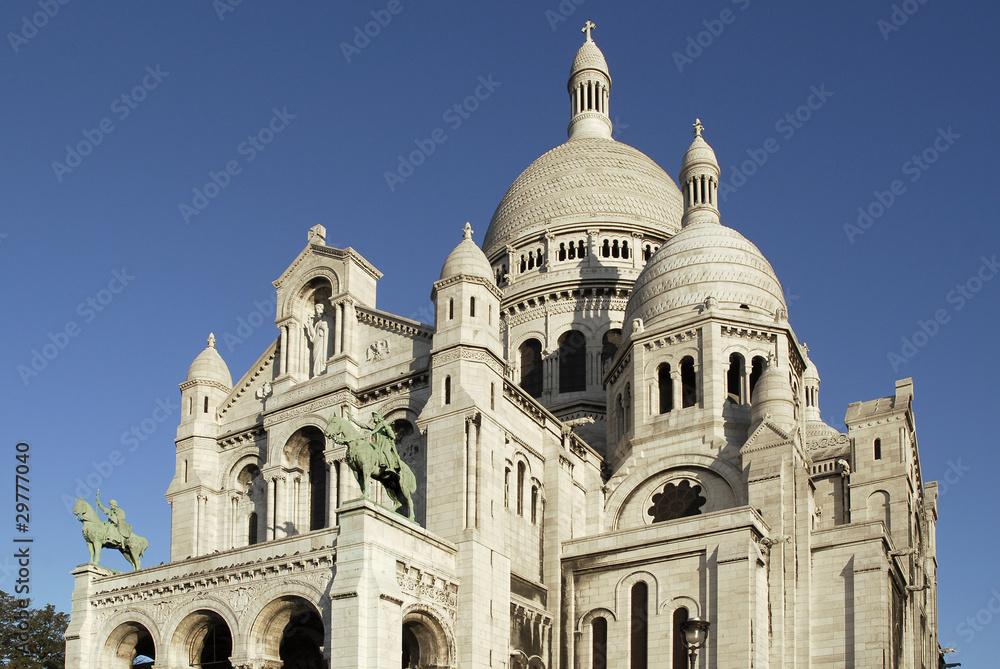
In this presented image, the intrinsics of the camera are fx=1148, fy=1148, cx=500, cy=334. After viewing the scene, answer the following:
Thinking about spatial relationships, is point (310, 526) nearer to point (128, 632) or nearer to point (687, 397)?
point (128, 632)

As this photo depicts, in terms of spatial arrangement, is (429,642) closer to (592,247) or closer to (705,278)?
(705,278)

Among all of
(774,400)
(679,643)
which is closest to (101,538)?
(679,643)

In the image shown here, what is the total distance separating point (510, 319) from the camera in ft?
220

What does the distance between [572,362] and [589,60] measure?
86.7ft

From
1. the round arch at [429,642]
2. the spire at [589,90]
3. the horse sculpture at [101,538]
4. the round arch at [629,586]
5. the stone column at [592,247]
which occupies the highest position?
the spire at [589,90]

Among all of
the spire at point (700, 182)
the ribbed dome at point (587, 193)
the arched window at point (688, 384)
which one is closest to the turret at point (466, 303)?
the arched window at point (688, 384)

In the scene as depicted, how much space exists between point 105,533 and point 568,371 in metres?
28.3

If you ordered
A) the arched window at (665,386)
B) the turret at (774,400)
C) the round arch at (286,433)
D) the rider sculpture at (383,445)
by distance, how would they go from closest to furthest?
the rider sculpture at (383,445) → the round arch at (286,433) → the turret at (774,400) → the arched window at (665,386)

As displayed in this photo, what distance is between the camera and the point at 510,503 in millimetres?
43312

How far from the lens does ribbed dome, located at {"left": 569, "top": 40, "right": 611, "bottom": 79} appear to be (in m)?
80.8

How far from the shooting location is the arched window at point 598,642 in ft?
142

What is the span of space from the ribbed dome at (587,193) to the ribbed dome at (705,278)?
1289 centimetres

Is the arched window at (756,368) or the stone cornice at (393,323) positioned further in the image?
the arched window at (756,368)

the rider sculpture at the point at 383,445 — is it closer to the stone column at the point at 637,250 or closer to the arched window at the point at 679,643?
the arched window at the point at 679,643
